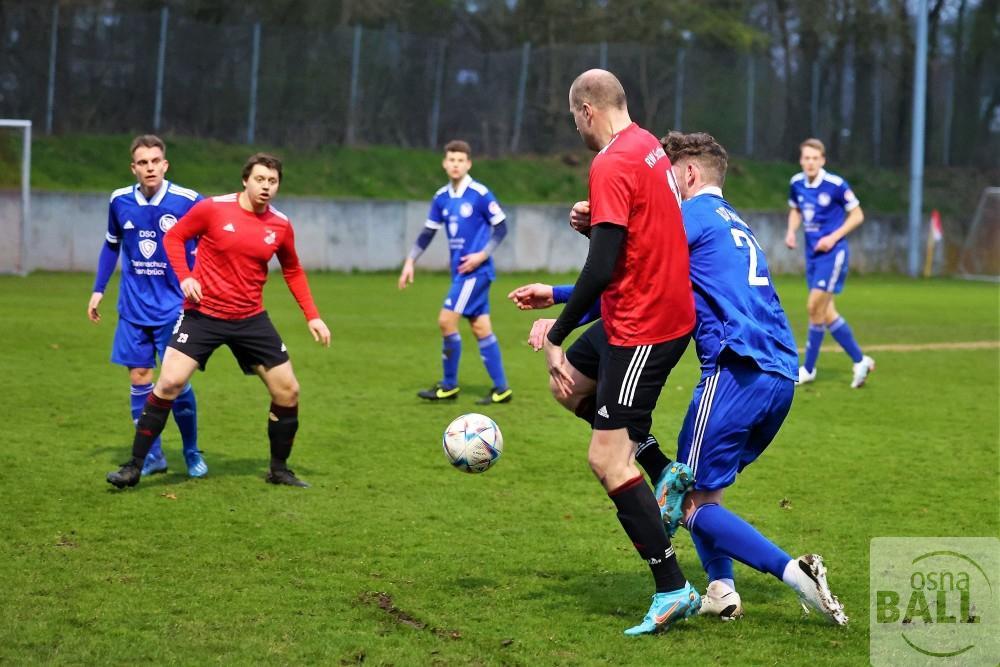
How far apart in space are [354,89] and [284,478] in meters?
23.3

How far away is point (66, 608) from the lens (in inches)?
199

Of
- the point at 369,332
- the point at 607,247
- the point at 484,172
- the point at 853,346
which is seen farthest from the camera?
the point at 484,172

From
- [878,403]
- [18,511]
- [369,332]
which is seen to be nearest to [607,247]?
[18,511]

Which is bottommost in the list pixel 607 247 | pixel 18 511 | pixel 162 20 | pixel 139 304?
pixel 18 511

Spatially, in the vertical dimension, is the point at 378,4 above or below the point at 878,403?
above

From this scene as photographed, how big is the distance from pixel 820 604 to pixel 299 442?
4851 mm

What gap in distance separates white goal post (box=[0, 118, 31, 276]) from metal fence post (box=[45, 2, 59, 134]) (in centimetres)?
300

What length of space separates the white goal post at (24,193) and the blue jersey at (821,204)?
14797mm

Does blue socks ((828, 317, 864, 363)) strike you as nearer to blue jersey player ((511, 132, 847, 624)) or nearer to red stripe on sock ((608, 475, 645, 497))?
blue jersey player ((511, 132, 847, 624))

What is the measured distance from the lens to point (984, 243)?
107 ft

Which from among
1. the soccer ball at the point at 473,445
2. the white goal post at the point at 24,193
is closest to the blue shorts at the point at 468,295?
the soccer ball at the point at 473,445

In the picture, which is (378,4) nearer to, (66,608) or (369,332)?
(369,332)

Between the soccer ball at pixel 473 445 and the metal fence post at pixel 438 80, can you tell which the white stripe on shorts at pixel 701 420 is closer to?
the soccer ball at pixel 473 445

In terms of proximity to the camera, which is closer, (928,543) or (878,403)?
(928,543)
